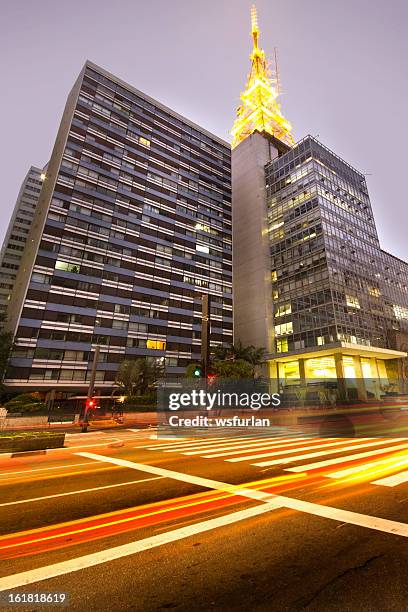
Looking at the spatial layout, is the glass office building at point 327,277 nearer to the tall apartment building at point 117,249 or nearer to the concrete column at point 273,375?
the concrete column at point 273,375

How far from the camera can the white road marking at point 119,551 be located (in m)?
3.17

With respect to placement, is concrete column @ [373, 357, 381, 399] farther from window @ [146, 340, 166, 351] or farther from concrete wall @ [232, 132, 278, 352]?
window @ [146, 340, 166, 351]

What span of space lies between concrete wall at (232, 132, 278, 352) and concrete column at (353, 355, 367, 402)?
1380 cm

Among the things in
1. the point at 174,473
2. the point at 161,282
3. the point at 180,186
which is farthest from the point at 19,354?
the point at 180,186

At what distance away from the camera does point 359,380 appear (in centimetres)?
4481

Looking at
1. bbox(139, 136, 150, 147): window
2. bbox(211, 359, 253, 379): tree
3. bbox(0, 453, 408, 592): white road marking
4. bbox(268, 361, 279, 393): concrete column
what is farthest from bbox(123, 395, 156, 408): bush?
bbox(139, 136, 150, 147): window

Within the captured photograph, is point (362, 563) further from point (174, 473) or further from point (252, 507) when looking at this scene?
point (174, 473)

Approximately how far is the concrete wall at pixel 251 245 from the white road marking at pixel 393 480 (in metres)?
45.2

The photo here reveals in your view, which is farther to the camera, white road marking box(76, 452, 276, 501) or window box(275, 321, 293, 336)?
window box(275, 321, 293, 336)

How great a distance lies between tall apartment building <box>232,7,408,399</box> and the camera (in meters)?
45.8

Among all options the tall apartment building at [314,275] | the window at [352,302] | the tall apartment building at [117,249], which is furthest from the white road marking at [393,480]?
the window at [352,302]

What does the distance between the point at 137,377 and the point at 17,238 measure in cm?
6377

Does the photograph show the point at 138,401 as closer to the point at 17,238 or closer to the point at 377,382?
the point at 377,382

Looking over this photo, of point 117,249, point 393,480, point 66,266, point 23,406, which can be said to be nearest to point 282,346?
point 117,249
